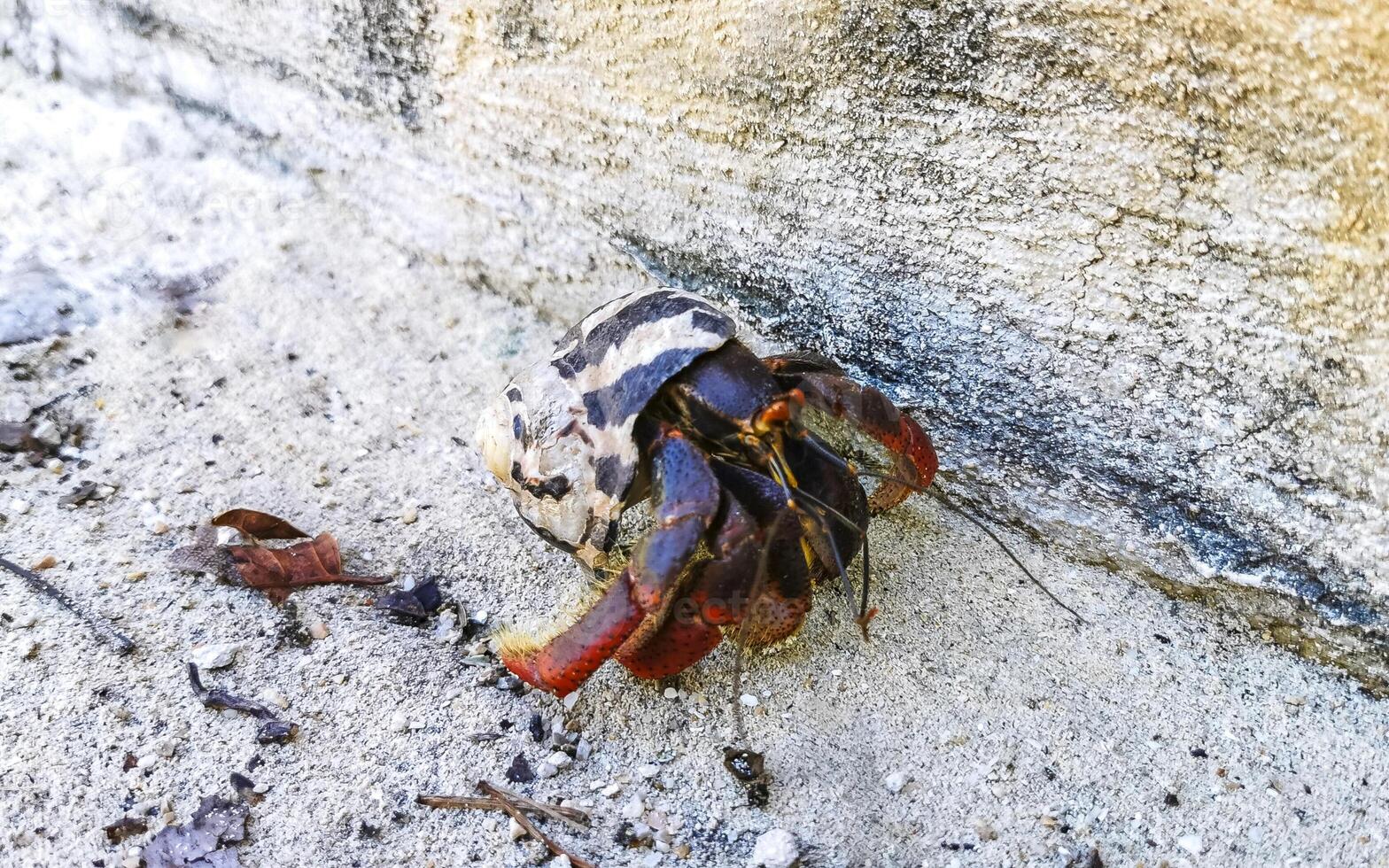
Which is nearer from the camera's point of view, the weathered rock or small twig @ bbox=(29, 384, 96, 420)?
the weathered rock

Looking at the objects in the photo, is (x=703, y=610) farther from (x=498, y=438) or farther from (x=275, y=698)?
(x=275, y=698)

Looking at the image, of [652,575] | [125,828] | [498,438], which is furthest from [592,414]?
[125,828]

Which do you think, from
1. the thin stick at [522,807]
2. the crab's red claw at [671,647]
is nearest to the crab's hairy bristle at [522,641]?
the crab's red claw at [671,647]

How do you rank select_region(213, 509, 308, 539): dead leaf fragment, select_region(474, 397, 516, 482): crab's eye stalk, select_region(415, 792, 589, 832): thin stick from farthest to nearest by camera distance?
1. select_region(213, 509, 308, 539): dead leaf fragment
2. select_region(474, 397, 516, 482): crab's eye stalk
3. select_region(415, 792, 589, 832): thin stick

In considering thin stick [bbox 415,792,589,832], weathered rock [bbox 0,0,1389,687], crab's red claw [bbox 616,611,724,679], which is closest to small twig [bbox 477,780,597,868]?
thin stick [bbox 415,792,589,832]

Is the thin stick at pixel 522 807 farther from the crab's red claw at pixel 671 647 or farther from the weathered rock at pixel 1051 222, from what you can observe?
the weathered rock at pixel 1051 222

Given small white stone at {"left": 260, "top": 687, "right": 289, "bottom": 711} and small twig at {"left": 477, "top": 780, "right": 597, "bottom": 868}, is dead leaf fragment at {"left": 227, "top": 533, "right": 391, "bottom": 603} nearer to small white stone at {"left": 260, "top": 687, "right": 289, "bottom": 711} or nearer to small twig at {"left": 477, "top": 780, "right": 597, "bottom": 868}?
small white stone at {"left": 260, "top": 687, "right": 289, "bottom": 711}

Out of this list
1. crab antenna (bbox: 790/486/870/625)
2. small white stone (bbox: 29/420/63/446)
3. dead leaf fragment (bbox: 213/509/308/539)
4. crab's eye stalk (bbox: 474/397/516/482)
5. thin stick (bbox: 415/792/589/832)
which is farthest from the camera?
small white stone (bbox: 29/420/63/446)
